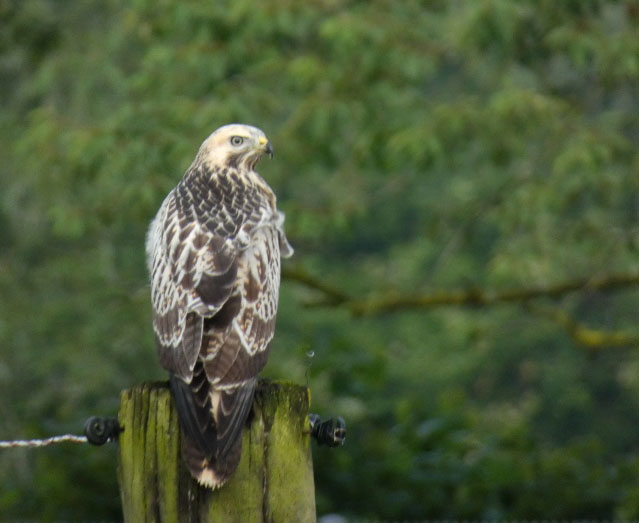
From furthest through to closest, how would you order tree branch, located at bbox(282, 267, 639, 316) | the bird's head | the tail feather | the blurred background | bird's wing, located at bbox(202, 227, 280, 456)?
tree branch, located at bbox(282, 267, 639, 316)
the blurred background
the bird's head
bird's wing, located at bbox(202, 227, 280, 456)
the tail feather

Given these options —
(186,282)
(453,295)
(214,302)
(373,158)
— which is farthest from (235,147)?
(453,295)

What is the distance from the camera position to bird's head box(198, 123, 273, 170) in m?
4.76

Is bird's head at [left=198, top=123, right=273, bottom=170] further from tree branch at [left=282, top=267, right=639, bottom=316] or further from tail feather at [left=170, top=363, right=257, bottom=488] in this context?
tree branch at [left=282, top=267, right=639, bottom=316]

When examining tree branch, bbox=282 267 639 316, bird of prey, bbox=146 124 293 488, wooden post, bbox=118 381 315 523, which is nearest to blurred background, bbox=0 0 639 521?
tree branch, bbox=282 267 639 316

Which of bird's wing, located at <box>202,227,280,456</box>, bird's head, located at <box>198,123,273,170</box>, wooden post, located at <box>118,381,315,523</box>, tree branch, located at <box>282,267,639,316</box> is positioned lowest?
wooden post, located at <box>118,381,315,523</box>

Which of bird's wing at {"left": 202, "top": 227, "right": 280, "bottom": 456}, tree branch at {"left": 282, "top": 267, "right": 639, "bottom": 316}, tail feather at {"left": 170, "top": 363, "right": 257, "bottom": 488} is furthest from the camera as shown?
tree branch at {"left": 282, "top": 267, "right": 639, "bottom": 316}

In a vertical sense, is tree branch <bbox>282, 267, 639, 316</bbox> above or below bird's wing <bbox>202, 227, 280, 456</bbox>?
above

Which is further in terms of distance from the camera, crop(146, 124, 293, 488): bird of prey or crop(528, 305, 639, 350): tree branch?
crop(528, 305, 639, 350): tree branch

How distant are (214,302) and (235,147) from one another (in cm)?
137

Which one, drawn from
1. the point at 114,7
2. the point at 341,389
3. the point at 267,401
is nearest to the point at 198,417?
the point at 267,401

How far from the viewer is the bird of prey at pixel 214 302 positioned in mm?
3143

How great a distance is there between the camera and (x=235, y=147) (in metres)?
4.80

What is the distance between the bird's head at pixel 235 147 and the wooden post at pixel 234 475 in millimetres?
1636

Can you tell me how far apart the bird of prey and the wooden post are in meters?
0.04
